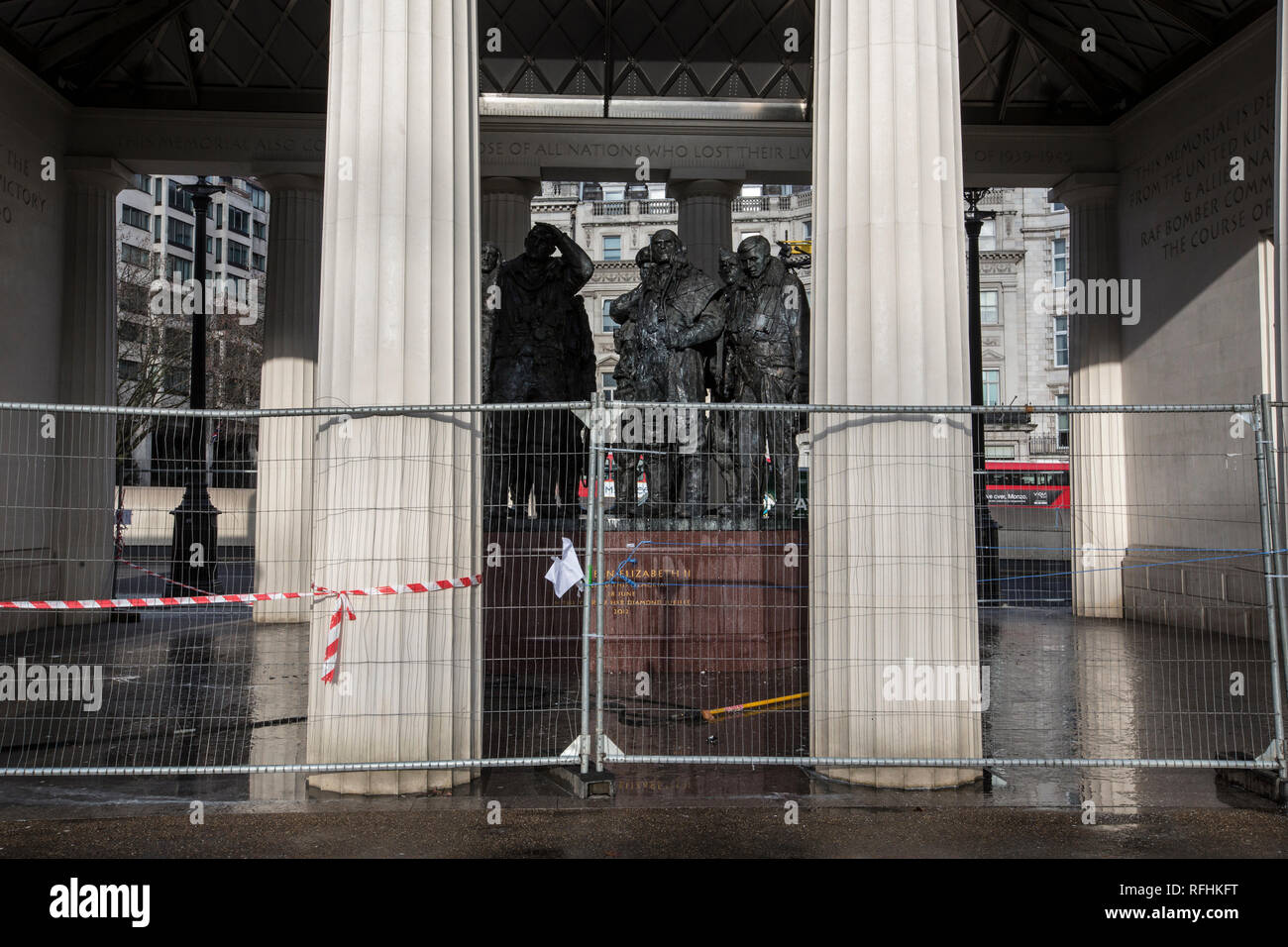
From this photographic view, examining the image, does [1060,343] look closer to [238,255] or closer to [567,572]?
[238,255]

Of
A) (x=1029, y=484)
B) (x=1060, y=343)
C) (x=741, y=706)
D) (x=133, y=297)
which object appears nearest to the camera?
(x=741, y=706)

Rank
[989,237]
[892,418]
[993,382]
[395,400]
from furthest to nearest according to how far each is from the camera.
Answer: [989,237], [993,382], [892,418], [395,400]

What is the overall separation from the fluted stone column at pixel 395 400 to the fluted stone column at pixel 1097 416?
508 inches

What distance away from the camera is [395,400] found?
680 centimetres

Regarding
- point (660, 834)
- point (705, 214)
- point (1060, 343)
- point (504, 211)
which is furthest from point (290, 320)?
point (1060, 343)

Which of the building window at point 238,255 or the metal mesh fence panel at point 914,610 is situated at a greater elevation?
the building window at point 238,255

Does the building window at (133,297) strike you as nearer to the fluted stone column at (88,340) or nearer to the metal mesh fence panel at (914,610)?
the fluted stone column at (88,340)

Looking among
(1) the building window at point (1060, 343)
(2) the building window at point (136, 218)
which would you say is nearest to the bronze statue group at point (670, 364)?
(1) the building window at point (1060, 343)

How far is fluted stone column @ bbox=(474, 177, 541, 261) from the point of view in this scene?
18047 millimetres

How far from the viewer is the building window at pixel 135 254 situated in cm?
4528

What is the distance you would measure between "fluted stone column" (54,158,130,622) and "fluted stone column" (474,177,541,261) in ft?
19.1

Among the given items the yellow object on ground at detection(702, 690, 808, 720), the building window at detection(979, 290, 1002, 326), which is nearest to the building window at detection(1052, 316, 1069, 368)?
the building window at detection(979, 290, 1002, 326)

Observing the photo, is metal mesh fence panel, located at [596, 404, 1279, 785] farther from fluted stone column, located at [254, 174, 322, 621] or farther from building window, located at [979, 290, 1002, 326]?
building window, located at [979, 290, 1002, 326]

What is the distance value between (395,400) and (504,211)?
12.1 meters
